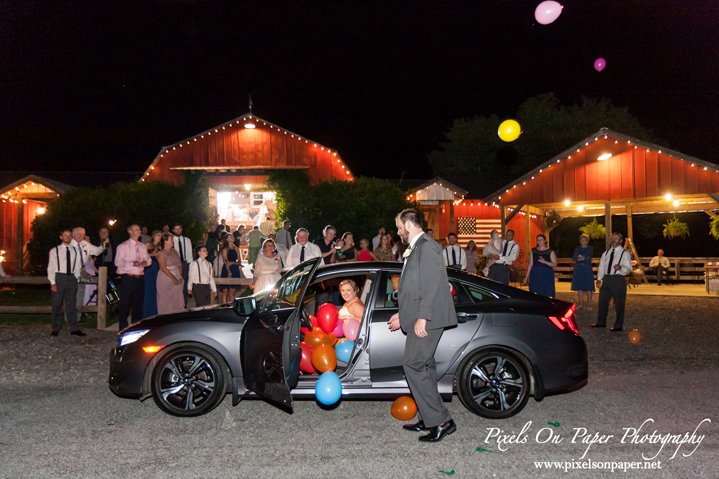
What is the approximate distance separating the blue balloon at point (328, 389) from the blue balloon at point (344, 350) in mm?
797

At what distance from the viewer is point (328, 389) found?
4.84m

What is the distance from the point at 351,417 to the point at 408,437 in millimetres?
788

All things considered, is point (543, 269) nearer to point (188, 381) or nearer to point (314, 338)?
point (314, 338)

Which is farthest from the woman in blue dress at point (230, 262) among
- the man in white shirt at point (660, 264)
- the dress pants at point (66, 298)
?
the man in white shirt at point (660, 264)

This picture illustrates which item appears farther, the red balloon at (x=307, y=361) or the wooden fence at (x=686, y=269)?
the wooden fence at (x=686, y=269)

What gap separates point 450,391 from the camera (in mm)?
5121

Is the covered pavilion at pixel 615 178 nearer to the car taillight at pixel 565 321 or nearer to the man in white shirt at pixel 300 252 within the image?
the man in white shirt at pixel 300 252

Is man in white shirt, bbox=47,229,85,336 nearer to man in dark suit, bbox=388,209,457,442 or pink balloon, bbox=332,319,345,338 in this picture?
pink balloon, bbox=332,319,345,338

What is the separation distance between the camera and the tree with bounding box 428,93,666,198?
158ft

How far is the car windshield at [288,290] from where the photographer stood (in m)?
5.05

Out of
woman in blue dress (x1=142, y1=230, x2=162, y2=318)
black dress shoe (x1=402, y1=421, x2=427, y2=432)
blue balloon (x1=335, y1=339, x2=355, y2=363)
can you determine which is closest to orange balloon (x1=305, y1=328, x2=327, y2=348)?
blue balloon (x1=335, y1=339, x2=355, y2=363)

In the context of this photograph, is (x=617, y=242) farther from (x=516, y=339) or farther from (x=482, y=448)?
(x=482, y=448)

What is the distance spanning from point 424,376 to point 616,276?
23.0ft

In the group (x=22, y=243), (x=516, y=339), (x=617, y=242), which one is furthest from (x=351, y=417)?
(x=22, y=243)
